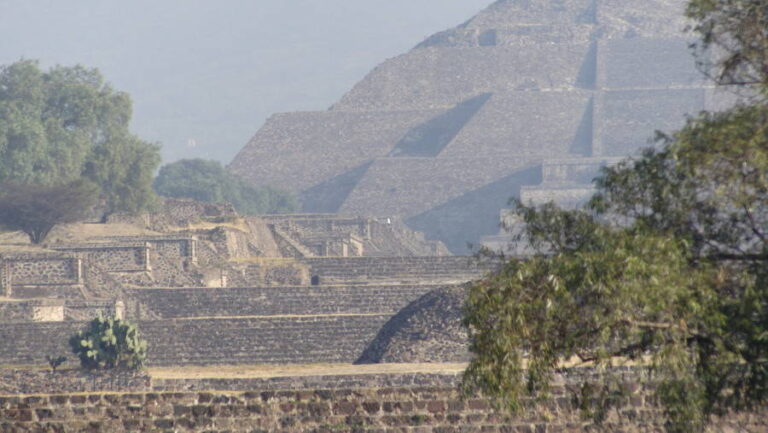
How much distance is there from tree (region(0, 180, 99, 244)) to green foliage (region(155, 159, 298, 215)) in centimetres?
3698

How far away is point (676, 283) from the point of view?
53.1 feet

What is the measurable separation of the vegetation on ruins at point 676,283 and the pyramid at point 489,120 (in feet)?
251

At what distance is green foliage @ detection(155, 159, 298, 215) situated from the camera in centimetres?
9762

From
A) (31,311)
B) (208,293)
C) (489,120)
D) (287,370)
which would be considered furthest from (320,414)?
(489,120)

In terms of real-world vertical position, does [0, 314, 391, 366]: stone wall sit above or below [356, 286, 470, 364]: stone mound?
below

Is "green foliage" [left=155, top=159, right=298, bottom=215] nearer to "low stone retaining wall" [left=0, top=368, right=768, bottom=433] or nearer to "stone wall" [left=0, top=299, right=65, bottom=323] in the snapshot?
"stone wall" [left=0, top=299, right=65, bottom=323]

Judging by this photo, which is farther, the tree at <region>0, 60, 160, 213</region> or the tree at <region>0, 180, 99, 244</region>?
the tree at <region>0, 60, 160, 213</region>

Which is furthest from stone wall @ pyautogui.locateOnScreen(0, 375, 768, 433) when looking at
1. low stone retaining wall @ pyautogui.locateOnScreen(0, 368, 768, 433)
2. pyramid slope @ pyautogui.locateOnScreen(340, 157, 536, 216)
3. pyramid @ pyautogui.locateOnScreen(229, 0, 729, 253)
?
pyramid slope @ pyautogui.locateOnScreen(340, 157, 536, 216)

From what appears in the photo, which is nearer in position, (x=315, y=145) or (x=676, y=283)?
(x=676, y=283)

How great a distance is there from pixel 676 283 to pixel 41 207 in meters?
40.9

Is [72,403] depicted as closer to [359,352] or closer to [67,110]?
[359,352]

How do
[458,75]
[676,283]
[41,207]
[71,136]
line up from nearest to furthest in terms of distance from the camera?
[676,283] → [41,207] → [71,136] → [458,75]

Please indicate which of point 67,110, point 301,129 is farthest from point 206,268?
point 301,129

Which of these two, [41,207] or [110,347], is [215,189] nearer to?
[41,207]
